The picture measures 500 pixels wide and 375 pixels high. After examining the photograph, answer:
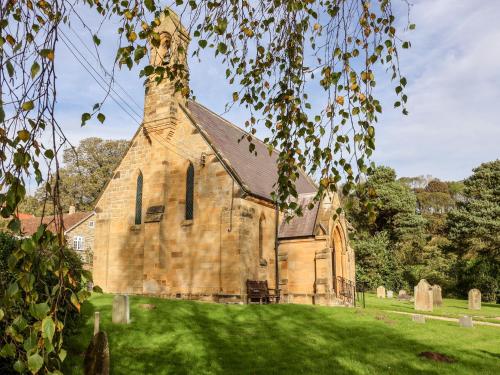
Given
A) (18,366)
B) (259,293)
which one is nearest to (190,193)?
(259,293)

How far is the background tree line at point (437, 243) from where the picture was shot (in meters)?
43.1

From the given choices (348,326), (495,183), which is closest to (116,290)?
(348,326)

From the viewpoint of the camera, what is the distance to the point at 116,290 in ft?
78.3

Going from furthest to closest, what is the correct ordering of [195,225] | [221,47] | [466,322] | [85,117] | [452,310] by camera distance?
[452,310]
[195,225]
[466,322]
[221,47]
[85,117]

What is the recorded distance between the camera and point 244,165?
974 inches

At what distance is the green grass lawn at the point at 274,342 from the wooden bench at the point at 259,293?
189 cm

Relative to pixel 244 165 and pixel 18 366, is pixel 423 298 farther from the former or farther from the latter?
pixel 18 366

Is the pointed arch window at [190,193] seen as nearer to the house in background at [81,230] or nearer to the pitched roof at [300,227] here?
the pitched roof at [300,227]

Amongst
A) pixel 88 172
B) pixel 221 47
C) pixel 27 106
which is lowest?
pixel 27 106

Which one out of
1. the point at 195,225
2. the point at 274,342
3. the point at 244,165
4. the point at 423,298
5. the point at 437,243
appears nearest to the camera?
the point at 274,342

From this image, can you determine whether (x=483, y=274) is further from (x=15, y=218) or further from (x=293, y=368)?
(x=15, y=218)

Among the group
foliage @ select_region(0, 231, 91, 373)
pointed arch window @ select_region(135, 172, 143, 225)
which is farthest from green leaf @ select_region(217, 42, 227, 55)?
pointed arch window @ select_region(135, 172, 143, 225)

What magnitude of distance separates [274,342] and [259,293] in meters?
8.00

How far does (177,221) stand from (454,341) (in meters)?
13.2
